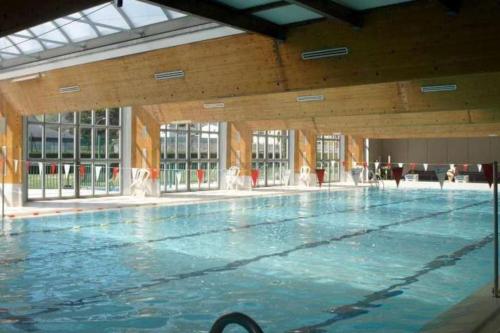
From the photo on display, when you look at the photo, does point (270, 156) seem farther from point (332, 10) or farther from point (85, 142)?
point (332, 10)

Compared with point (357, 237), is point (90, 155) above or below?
above

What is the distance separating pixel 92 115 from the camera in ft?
67.7

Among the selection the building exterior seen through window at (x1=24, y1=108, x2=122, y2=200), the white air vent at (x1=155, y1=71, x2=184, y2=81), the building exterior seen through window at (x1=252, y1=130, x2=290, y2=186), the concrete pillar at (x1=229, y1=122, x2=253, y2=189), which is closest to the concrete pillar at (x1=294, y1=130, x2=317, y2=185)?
the building exterior seen through window at (x1=252, y1=130, x2=290, y2=186)

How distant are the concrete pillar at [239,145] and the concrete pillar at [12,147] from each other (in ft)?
36.5

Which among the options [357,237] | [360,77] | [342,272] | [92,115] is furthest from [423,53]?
[92,115]

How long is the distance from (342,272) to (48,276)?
13.1 feet

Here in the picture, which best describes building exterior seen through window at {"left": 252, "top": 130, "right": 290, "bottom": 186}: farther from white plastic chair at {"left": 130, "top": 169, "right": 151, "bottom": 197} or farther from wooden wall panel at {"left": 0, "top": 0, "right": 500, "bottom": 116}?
wooden wall panel at {"left": 0, "top": 0, "right": 500, "bottom": 116}

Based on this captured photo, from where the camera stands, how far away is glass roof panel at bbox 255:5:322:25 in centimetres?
856

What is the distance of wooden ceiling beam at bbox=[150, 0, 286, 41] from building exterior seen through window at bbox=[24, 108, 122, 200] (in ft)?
38.0

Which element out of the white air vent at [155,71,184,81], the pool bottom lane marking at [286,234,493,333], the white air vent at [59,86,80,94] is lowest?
the pool bottom lane marking at [286,234,493,333]

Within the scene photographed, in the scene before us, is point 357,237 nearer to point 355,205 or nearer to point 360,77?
point 360,77

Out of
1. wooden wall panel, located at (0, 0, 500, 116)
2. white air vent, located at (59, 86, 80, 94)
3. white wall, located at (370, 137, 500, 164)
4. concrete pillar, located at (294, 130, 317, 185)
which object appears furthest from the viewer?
white wall, located at (370, 137, 500, 164)

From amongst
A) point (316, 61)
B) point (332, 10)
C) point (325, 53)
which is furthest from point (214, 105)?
point (332, 10)

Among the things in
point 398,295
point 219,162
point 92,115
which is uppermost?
point 92,115
